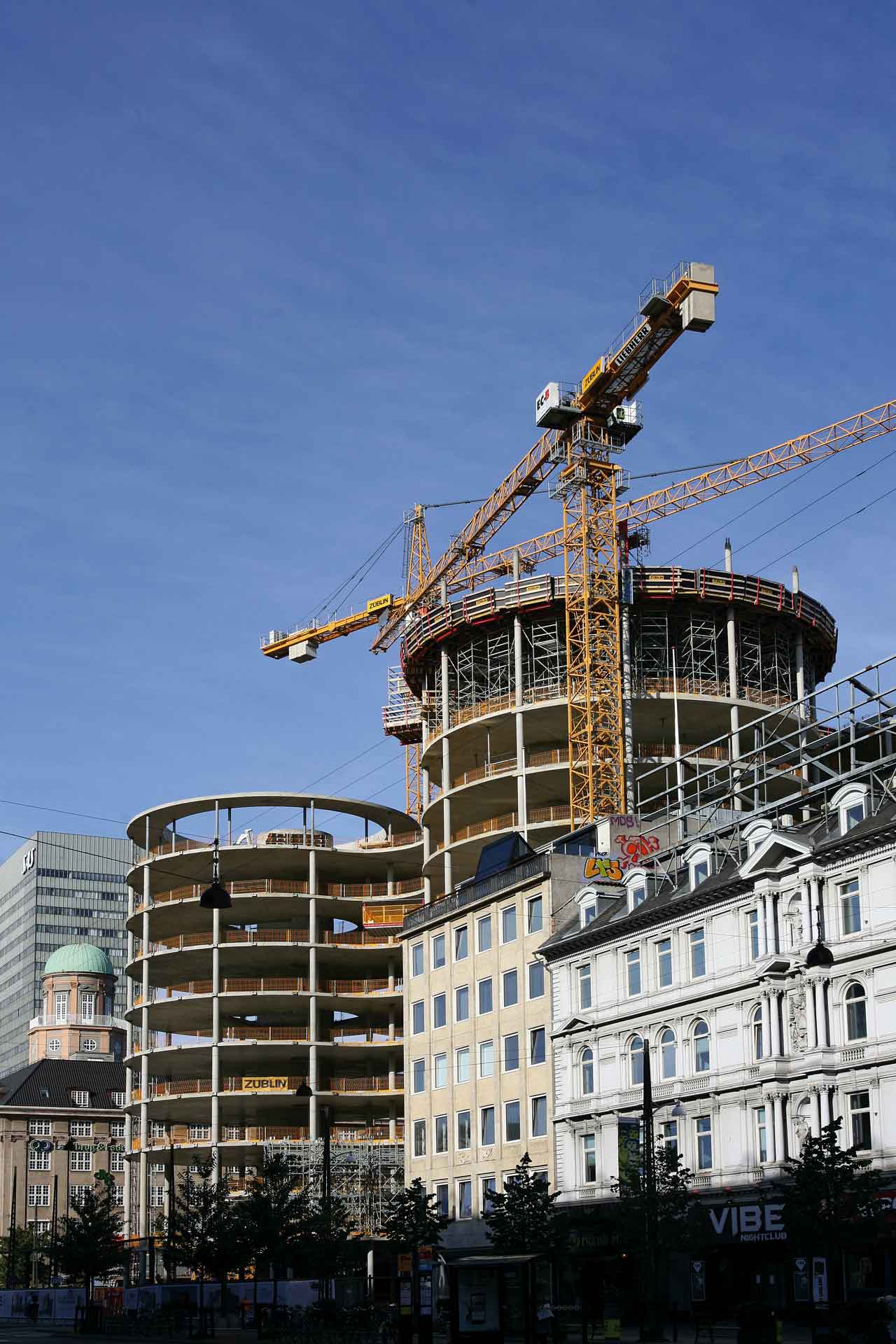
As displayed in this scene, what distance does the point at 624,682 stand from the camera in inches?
4343

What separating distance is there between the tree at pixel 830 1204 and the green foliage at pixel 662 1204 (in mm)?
6590

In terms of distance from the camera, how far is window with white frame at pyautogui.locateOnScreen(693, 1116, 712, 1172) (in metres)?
67.3

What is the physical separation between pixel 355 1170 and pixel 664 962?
2007 inches

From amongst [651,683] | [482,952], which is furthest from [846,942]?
[651,683]

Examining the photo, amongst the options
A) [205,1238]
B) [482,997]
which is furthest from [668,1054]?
[205,1238]

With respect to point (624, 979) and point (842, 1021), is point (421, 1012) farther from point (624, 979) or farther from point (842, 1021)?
point (842, 1021)

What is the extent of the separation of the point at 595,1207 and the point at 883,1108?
56.9 feet

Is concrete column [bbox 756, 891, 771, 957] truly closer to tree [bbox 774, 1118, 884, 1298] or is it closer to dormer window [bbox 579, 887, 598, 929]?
tree [bbox 774, 1118, 884, 1298]

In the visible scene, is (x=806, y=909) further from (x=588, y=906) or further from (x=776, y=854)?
(x=588, y=906)

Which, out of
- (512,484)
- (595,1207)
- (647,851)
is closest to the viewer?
(595,1207)

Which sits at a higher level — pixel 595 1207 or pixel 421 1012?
→ pixel 421 1012

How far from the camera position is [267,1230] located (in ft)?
259

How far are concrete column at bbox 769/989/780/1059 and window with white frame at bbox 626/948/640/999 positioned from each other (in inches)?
385

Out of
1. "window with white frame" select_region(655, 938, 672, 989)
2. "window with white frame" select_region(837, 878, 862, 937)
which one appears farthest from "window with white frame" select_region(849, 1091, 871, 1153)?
"window with white frame" select_region(655, 938, 672, 989)
